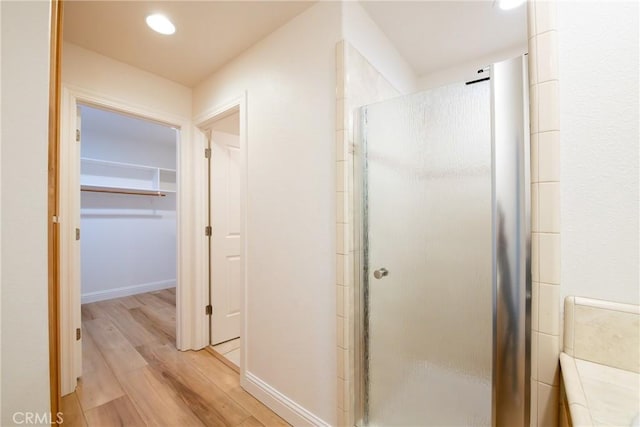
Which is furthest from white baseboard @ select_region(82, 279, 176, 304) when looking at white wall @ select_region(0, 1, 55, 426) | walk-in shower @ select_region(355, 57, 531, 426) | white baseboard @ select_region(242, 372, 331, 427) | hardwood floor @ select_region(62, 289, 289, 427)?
walk-in shower @ select_region(355, 57, 531, 426)

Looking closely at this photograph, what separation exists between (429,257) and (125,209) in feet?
14.8

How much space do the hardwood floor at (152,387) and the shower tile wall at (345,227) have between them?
1.87ft

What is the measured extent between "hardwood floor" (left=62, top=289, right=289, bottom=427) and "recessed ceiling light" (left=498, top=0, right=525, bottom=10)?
9.13ft

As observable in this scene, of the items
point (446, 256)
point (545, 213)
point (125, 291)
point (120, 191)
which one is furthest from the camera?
point (125, 291)

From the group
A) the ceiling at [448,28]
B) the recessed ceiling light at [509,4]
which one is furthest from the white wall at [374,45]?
the recessed ceiling light at [509,4]

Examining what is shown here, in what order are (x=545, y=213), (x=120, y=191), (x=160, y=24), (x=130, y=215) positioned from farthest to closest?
(x=130, y=215), (x=120, y=191), (x=160, y=24), (x=545, y=213)

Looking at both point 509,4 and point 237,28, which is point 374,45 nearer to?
point 509,4

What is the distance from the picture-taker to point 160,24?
159 centimetres

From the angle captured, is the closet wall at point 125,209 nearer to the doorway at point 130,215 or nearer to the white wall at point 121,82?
the doorway at point 130,215

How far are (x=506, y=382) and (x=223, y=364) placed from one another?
201 centimetres

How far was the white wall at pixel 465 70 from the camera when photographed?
6.31 ft

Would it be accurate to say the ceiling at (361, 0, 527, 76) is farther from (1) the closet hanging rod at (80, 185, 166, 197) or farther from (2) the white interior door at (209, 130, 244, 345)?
(1) the closet hanging rod at (80, 185, 166, 197)

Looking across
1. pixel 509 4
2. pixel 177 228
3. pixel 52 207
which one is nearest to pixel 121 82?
pixel 177 228


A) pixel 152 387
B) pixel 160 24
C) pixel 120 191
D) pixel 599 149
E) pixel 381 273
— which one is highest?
pixel 160 24
